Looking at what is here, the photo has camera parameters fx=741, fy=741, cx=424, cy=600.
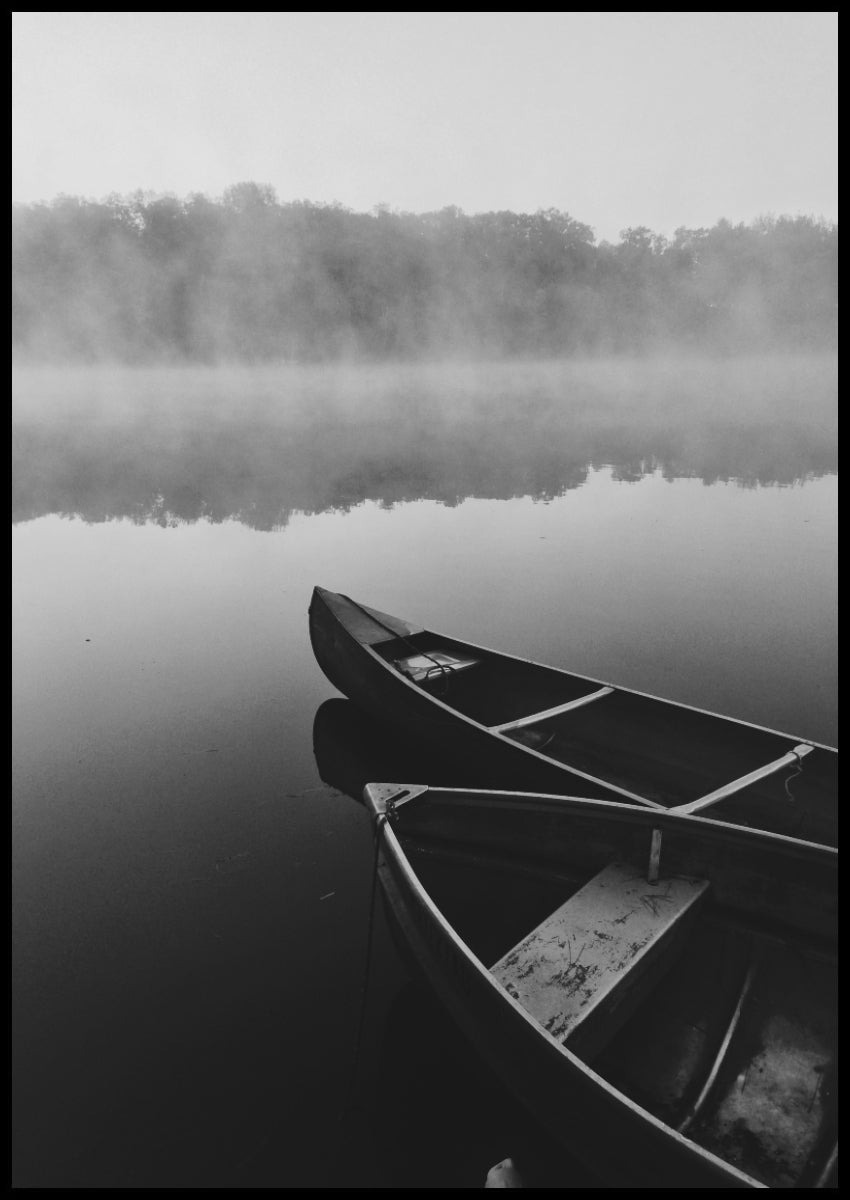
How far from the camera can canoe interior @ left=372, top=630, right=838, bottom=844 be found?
5531mm

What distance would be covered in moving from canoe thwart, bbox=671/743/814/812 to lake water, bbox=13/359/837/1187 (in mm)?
2113

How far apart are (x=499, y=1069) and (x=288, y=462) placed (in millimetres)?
25826

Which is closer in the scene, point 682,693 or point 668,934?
point 668,934

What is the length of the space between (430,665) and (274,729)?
1831 millimetres

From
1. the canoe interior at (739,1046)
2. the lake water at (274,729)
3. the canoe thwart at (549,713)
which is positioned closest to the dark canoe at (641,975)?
the canoe interior at (739,1046)

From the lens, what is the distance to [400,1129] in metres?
3.62

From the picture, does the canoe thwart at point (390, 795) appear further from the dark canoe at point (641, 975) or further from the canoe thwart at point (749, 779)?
the canoe thwart at point (749, 779)

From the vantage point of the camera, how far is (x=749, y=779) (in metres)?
5.30

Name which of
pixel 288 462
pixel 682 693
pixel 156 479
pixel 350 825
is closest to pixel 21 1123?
pixel 350 825

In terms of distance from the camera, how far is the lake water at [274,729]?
12.2ft

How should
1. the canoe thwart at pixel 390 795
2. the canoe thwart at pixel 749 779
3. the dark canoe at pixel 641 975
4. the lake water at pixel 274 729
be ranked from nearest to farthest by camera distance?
the dark canoe at pixel 641 975
the lake water at pixel 274 729
the canoe thwart at pixel 390 795
the canoe thwart at pixel 749 779

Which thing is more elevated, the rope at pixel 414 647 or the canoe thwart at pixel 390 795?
the rope at pixel 414 647

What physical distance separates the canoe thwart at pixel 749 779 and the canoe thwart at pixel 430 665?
3007mm

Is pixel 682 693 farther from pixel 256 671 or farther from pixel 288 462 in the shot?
pixel 288 462
